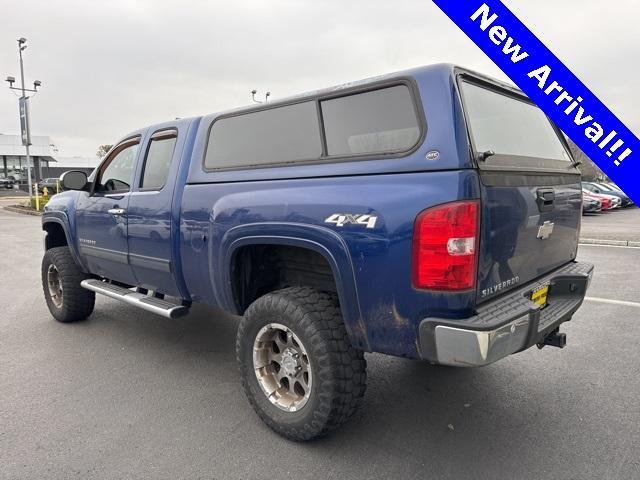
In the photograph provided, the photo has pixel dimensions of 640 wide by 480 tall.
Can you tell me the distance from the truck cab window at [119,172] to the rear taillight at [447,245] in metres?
2.95

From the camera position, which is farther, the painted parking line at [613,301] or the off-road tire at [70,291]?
the painted parking line at [613,301]

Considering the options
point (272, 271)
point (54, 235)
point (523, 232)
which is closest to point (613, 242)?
point (523, 232)

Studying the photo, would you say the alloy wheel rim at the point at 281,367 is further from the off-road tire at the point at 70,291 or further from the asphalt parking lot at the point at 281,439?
the off-road tire at the point at 70,291

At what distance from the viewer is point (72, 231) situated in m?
4.73

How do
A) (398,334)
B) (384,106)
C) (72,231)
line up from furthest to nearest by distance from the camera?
(72,231) < (384,106) < (398,334)

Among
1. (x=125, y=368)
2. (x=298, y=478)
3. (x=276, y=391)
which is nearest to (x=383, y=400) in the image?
(x=276, y=391)

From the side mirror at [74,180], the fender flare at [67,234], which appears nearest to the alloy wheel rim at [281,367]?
the side mirror at [74,180]

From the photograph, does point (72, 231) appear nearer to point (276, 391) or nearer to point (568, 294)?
point (276, 391)

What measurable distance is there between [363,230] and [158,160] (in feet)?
7.59

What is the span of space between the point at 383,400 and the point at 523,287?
1248 mm

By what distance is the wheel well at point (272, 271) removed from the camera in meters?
3.02

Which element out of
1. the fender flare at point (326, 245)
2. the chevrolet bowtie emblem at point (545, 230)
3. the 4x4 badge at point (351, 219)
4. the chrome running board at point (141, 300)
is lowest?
the chrome running board at point (141, 300)

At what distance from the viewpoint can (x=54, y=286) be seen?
5.18m

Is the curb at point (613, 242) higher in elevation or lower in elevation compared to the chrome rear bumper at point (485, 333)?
lower
